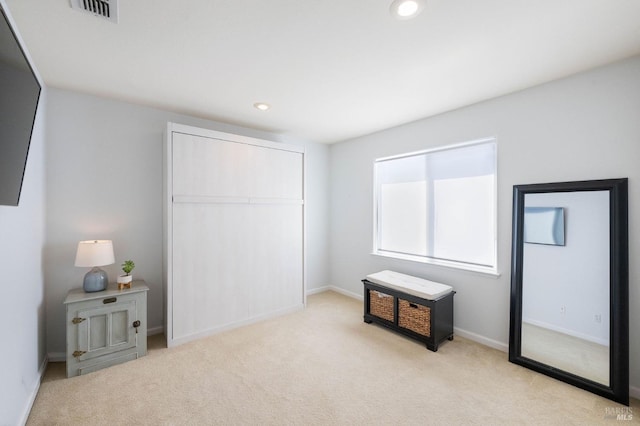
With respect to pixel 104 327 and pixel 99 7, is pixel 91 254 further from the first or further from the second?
pixel 99 7

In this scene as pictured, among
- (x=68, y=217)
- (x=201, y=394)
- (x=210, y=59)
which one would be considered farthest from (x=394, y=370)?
(x=68, y=217)

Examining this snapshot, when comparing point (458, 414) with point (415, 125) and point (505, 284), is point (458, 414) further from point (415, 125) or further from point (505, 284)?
point (415, 125)

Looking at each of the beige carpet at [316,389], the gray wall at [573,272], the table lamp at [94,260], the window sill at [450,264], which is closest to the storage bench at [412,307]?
the beige carpet at [316,389]

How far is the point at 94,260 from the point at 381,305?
290cm

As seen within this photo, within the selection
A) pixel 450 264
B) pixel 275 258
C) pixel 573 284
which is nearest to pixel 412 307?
pixel 450 264

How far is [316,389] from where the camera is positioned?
2137 millimetres

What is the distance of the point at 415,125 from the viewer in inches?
137

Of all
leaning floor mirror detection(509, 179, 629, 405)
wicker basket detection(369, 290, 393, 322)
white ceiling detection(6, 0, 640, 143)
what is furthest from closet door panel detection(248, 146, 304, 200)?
leaning floor mirror detection(509, 179, 629, 405)

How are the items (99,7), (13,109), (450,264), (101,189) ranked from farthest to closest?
1. (450,264)
2. (101,189)
3. (99,7)
4. (13,109)

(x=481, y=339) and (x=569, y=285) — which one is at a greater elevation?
(x=569, y=285)

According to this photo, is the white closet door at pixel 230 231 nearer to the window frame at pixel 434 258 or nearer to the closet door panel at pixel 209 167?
the closet door panel at pixel 209 167

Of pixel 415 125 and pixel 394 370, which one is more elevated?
pixel 415 125

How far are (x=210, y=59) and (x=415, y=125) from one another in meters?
2.48

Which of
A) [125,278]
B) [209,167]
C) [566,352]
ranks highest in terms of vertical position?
[209,167]
